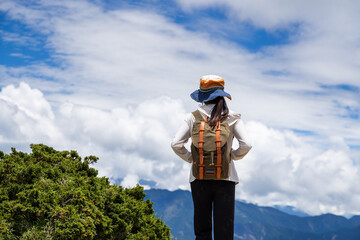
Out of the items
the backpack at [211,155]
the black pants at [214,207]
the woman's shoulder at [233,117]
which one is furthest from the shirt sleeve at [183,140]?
the woman's shoulder at [233,117]

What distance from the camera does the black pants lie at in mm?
6395

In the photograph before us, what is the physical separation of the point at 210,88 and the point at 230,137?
2.96ft

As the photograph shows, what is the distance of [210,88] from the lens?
22.0ft

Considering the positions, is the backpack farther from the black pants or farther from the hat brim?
the hat brim

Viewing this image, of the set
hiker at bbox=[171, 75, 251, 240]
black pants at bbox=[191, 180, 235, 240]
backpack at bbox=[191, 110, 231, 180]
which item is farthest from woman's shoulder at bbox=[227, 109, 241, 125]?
black pants at bbox=[191, 180, 235, 240]

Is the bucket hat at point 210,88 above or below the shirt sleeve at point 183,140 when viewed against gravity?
above

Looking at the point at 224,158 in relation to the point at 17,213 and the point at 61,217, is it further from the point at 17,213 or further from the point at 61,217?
the point at 17,213

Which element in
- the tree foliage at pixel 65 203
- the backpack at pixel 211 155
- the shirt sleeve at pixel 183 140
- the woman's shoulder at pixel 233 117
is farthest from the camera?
the tree foliage at pixel 65 203

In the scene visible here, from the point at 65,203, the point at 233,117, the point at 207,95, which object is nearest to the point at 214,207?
the point at 233,117

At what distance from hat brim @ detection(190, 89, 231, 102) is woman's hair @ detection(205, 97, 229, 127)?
0.12 meters

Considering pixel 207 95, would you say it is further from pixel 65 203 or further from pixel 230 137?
pixel 65 203

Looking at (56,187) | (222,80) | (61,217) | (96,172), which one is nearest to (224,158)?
(222,80)

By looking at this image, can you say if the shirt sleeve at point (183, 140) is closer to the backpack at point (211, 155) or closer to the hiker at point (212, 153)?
the hiker at point (212, 153)

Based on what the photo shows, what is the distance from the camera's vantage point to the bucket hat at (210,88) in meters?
6.64
